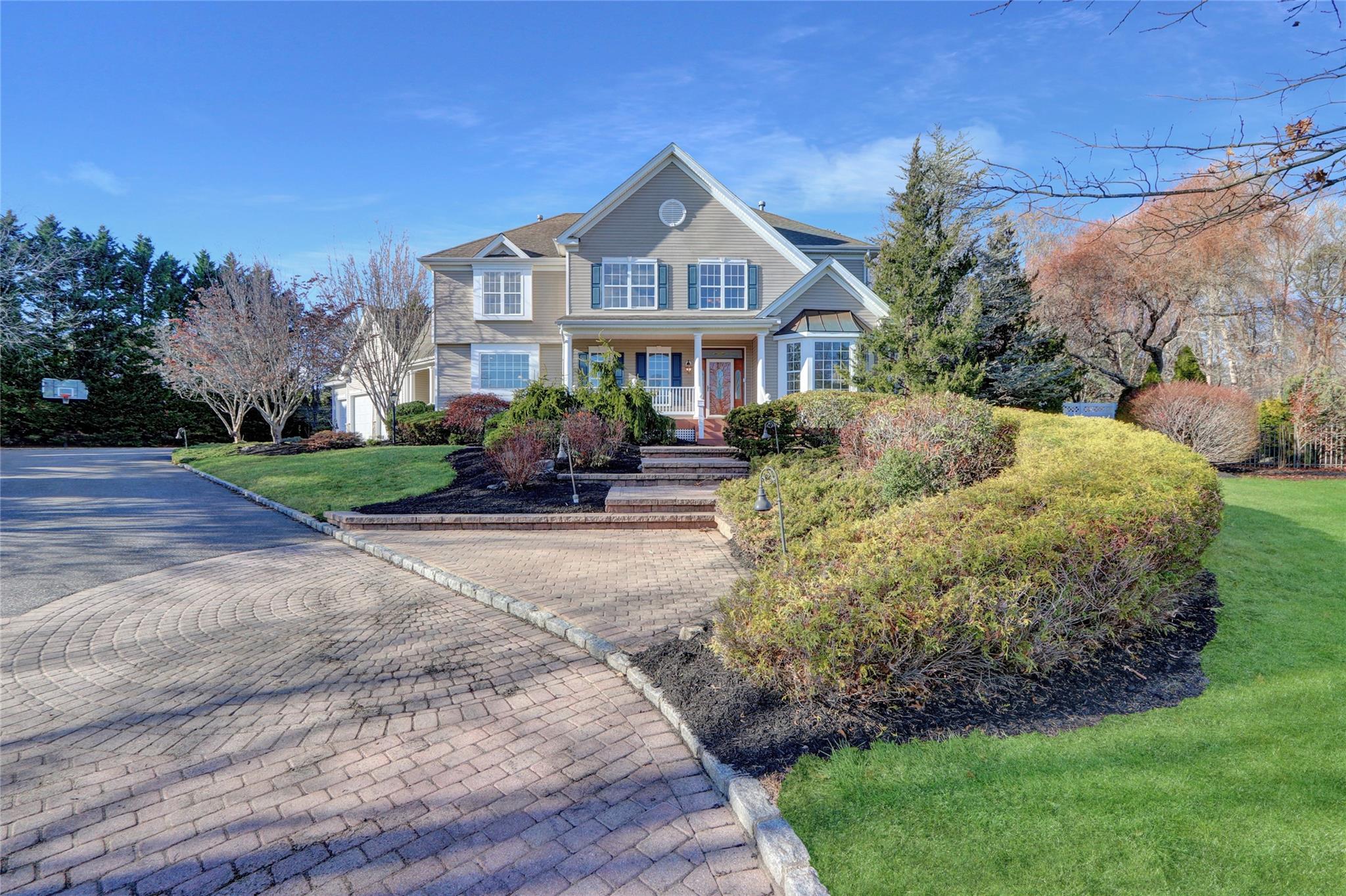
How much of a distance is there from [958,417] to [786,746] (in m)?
5.84

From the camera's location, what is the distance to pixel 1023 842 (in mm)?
2510

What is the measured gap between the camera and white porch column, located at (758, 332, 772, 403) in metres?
19.7

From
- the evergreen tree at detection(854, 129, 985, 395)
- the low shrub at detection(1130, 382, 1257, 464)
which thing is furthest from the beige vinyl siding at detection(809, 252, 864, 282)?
the low shrub at detection(1130, 382, 1257, 464)

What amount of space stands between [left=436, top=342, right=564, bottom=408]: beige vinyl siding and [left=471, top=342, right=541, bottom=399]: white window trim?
11.9 inches

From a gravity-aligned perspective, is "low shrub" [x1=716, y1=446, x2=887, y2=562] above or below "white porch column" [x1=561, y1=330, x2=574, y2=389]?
below

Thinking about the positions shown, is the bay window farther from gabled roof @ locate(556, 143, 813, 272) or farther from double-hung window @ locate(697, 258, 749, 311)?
gabled roof @ locate(556, 143, 813, 272)

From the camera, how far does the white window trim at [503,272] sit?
21375 millimetres

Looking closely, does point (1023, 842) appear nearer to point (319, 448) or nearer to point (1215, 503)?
point (1215, 503)

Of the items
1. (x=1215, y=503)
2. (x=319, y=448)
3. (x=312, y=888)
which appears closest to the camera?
(x=312, y=888)

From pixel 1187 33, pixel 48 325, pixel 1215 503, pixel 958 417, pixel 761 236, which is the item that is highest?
pixel 761 236

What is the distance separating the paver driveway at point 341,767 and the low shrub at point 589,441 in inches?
296

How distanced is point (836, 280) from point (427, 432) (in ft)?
43.8

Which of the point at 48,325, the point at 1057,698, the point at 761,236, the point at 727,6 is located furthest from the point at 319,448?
the point at 1057,698

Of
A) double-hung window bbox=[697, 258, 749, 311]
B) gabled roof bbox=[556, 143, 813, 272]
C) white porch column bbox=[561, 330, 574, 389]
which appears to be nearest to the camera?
white porch column bbox=[561, 330, 574, 389]
